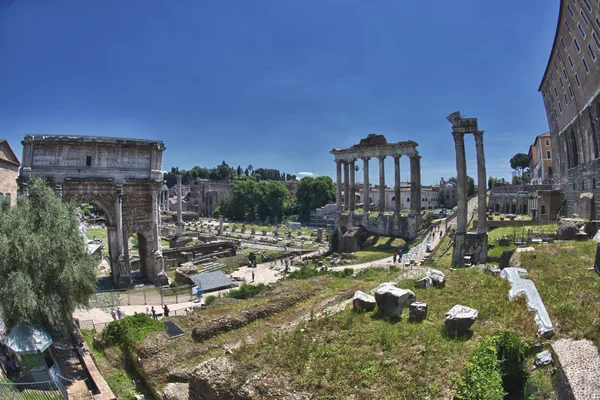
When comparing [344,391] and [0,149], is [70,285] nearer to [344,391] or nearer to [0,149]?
[344,391]

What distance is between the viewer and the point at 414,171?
1576 inches

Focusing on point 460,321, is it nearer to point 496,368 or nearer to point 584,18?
point 496,368

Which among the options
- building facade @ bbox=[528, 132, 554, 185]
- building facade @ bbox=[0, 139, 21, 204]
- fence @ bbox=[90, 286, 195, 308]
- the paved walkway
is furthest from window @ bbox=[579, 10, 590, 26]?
building facade @ bbox=[0, 139, 21, 204]

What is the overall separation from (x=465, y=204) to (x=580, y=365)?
1937cm

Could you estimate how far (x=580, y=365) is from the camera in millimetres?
6340

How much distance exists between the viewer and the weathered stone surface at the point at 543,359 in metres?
7.04

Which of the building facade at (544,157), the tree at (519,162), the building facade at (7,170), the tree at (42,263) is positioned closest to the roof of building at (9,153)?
the building facade at (7,170)

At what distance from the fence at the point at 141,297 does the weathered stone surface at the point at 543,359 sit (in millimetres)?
20740

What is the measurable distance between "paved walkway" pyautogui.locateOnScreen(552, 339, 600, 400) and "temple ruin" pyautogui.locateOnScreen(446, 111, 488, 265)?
52.2 feet

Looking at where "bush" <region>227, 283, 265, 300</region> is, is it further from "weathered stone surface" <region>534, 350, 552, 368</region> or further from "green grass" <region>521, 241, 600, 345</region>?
"weathered stone surface" <region>534, 350, 552, 368</region>

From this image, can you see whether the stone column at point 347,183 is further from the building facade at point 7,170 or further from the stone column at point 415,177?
the building facade at point 7,170

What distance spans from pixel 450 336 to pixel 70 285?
42.8 feet

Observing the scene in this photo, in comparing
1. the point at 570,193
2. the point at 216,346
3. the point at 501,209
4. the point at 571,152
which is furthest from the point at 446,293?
the point at 501,209

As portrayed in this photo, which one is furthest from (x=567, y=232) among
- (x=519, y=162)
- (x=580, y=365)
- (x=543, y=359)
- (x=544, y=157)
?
(x=519, y=162)
